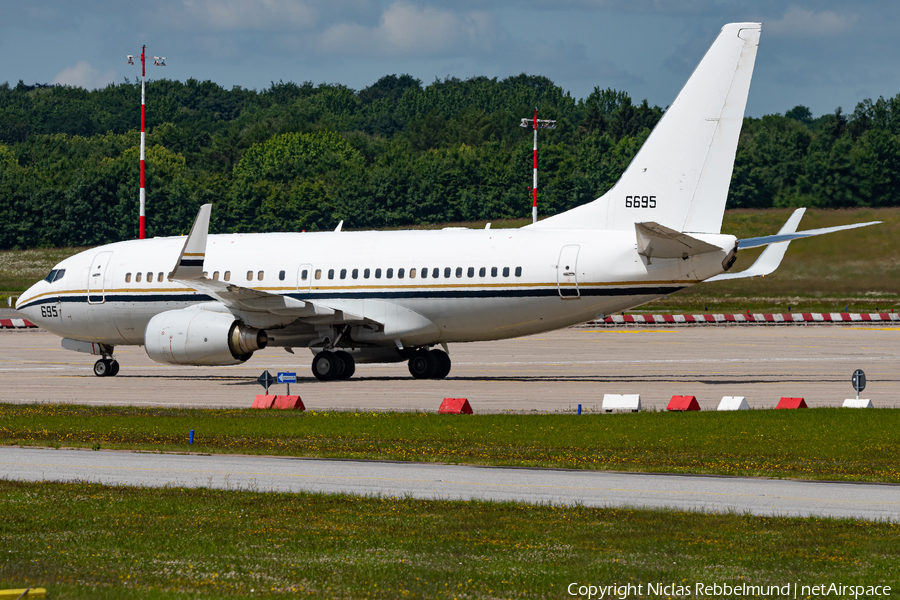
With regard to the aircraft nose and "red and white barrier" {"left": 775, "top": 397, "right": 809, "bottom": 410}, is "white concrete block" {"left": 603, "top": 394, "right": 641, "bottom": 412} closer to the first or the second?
"red and white barrier" {"left": 775, "top": 397, "right": 809, "bottom": 410}

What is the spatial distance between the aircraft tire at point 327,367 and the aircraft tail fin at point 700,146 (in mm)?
10496

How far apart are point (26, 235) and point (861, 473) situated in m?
120

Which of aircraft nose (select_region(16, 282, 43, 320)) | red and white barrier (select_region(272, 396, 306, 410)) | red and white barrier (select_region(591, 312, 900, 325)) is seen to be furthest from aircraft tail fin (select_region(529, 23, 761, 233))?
red and white barrier (select_region(591, 312, 900, 325))

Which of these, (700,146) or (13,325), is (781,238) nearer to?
(700,146)

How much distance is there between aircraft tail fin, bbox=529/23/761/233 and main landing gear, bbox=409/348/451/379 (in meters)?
8.05

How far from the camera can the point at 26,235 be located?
126 m

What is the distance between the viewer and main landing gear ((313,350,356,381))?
38719 mm

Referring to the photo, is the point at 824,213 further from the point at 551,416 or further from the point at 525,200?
the point at 525,200

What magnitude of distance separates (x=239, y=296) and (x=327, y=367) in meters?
4.06

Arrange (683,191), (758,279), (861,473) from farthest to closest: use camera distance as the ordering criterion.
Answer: (758,279), (683,191), (861,473)

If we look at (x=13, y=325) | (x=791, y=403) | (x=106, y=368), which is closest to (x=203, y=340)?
(x=106, y=368)

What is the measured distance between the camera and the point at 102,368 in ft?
136

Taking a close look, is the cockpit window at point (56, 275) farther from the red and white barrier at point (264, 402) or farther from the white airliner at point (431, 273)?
the red and white barrier at point (264, 402)

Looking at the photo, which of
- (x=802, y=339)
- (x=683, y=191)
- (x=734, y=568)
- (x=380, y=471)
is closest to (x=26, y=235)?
(x=802, y=339)
